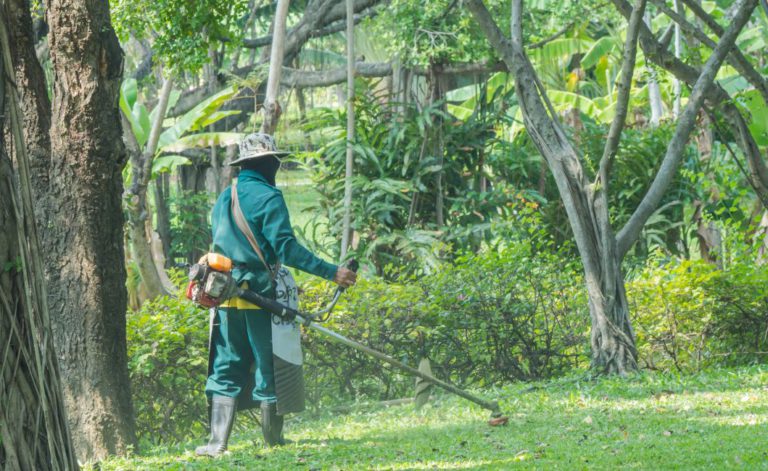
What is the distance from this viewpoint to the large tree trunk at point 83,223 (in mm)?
7094

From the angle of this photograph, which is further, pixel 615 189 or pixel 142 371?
pixel 615 189

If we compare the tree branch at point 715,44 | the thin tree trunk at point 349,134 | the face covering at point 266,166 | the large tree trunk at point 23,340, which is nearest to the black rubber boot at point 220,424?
the face covering at point 266,166

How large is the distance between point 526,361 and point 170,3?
5.22 m

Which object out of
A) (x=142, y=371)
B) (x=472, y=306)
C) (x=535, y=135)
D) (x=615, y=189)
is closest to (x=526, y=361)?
(x=472, y=306)

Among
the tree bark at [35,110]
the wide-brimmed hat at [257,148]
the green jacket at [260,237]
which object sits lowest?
the green jacket at [260,237]

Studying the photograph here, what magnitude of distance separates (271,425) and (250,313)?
824mm

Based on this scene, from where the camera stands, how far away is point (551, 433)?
705 centimetres

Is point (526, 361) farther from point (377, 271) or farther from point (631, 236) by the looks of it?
point (377, 271)

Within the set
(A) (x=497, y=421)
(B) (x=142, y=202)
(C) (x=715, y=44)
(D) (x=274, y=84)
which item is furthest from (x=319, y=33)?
(A) (x=497, y=421)

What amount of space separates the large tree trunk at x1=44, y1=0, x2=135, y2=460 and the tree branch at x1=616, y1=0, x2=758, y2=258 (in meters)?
5.04

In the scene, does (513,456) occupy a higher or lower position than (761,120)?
lower

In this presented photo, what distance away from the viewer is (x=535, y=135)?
32.2 ft

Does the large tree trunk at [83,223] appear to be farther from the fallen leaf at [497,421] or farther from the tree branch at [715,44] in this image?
the tree branch at [715,44]

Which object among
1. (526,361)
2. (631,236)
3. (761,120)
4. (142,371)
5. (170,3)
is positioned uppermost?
(170,3)
